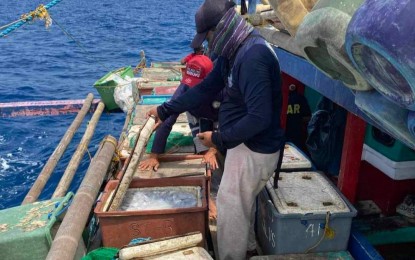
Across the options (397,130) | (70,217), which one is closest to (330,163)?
(70,217)

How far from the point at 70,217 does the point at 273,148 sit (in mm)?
2093

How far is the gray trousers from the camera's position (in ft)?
10.4

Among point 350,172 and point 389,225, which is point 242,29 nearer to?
point 350,172

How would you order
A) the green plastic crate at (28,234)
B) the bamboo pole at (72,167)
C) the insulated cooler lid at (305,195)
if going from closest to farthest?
1. the insulated cooler lid at (305,195)
2. the green plastic crate at (28,234)
3. the bamboo pole at (72,167)

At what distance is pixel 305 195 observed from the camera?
3.66m

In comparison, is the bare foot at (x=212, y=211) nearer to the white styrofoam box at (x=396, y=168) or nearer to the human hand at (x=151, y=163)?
the human hand at (x=151, y=163)

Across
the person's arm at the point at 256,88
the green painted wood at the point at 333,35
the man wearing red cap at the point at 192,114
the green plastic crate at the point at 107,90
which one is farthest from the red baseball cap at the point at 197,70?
the green plastic crate at the point at 107,90

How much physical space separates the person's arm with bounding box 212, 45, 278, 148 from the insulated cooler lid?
3.14 ft

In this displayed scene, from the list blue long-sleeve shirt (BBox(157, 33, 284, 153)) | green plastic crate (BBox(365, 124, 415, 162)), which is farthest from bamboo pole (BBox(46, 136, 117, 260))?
green plastic crate (BBox(365, 124, 415, 162))

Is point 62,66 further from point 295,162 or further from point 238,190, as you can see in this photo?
point 238,190

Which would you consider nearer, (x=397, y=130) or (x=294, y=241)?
(x=397, y=130)

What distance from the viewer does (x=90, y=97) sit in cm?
1150

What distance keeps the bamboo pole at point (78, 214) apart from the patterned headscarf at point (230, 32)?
7.05ft

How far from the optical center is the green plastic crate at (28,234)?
11.9 feet
